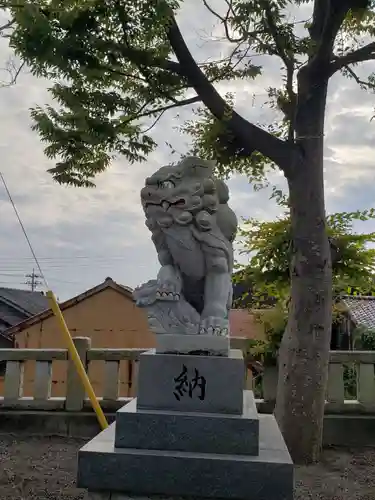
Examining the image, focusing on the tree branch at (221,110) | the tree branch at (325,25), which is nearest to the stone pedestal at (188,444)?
the tree branch at (221,110)

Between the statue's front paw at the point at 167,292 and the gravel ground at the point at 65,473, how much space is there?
76.8 inches

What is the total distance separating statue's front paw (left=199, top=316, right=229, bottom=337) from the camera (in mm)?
3168

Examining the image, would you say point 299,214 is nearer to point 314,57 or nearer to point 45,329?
point 314,57

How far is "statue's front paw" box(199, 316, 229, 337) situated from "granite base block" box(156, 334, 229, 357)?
0.09 feet

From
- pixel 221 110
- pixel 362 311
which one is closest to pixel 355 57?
pixel 221 110

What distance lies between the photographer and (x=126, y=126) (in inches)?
223

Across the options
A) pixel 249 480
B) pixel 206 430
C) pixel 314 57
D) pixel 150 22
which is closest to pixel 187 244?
pixel 206 430

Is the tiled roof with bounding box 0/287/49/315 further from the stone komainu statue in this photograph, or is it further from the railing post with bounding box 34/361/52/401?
the stone komainu statue

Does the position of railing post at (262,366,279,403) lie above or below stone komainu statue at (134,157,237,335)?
below

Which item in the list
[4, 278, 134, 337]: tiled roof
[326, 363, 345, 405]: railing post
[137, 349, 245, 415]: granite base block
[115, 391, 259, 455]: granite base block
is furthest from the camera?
[4, 278, 134, 337]: tiled roof

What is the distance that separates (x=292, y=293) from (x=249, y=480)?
285 cm

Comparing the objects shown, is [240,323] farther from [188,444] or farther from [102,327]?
[188,444]

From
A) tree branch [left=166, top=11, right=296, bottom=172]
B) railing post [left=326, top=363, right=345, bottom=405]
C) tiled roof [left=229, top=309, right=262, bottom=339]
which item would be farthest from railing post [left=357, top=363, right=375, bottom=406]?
tree branch [left=166, top=11, right=296, bottom=172]

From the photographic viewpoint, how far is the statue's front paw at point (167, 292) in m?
3.29
